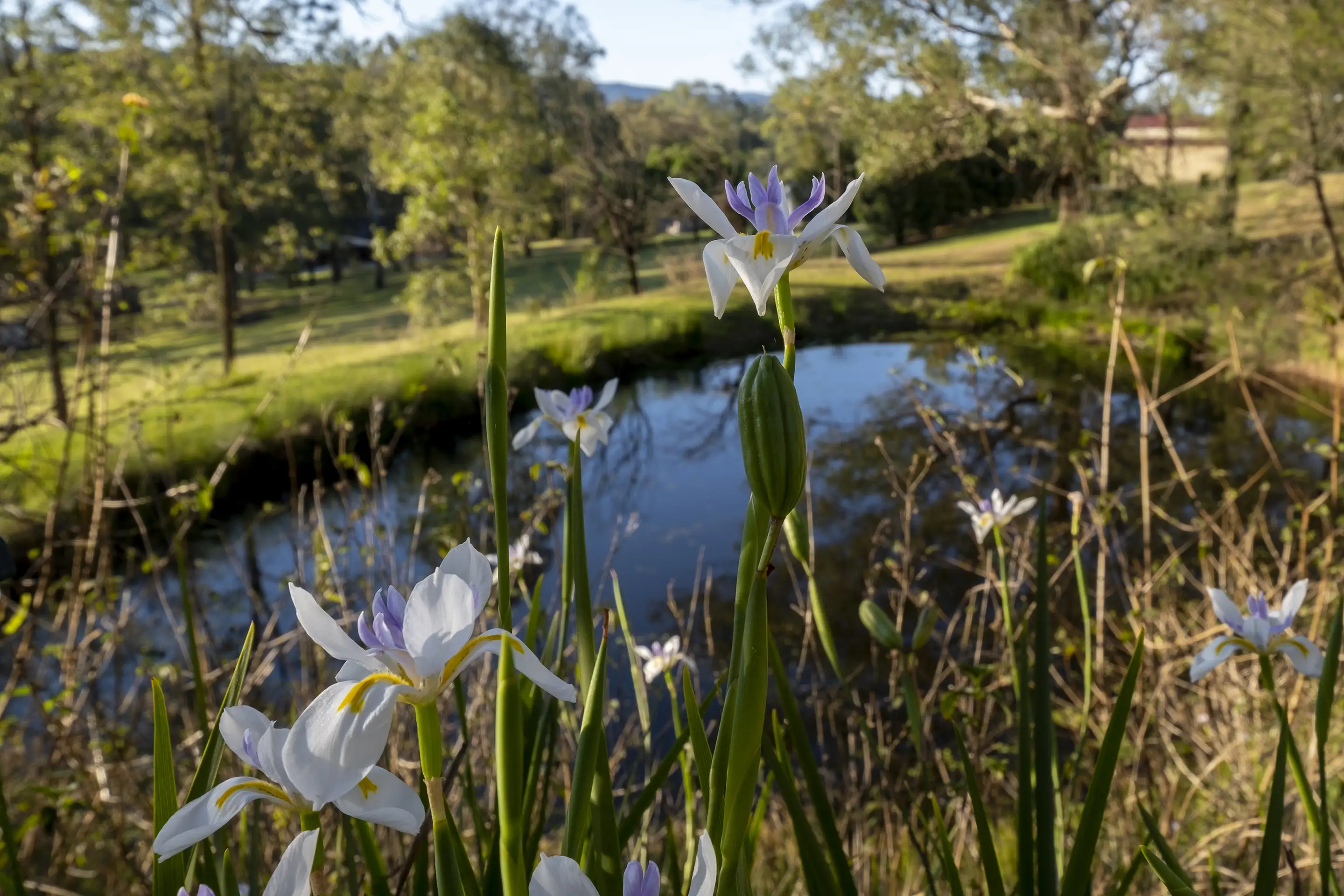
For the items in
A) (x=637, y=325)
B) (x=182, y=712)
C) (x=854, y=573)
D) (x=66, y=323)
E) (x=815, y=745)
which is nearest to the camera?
(x=182, y=712)

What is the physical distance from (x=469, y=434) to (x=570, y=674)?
5.39 m

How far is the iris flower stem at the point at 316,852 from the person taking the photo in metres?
0.39

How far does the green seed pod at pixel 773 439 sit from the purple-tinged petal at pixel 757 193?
0.16m

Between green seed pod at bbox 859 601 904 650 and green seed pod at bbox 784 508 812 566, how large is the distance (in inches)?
6.2

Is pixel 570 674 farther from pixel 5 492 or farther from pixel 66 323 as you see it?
pixel 5 492

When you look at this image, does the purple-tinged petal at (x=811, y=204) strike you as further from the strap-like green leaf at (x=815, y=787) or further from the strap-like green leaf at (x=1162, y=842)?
the strap-like green leaf at (x=1162, y=842)

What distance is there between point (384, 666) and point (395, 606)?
39 mm

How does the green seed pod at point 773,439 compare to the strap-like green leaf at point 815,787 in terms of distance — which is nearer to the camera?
the green seed pod at point 773,439

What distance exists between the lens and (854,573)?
459cm

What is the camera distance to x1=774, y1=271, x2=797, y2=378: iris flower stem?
1.41 feet

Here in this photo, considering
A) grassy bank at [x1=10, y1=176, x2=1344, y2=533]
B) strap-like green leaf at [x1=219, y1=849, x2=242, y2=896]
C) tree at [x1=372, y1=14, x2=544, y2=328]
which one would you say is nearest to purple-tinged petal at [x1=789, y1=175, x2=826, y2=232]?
strap-like green leaf at [x1=219, y1=849, x2=242, y2=896]

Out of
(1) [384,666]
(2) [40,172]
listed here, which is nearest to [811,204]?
(1) [384,666]

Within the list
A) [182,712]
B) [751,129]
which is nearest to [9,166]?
[182,712]

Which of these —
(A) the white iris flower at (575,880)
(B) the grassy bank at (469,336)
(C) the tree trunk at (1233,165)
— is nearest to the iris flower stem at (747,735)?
(A) the white iris flower at (575,880)
